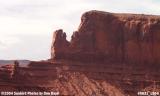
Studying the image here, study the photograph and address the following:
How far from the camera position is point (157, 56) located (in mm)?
103000

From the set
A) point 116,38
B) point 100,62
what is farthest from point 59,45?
point 116,38

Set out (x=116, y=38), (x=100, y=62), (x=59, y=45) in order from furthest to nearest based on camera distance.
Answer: (x=116, y=38), (x=100, y=62), (x=59, y=45)

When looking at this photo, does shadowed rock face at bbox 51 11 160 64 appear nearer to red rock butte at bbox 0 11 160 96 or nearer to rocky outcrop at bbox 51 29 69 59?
red rock butte at bbox 0 11 160 96

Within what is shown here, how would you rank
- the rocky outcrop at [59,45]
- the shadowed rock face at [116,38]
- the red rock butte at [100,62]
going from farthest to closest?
1. the shadowed rock face at [116,38]
2. the rocky outcrop at [59,45]
3. the red rock butte at [100,62]

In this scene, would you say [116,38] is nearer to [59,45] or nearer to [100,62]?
[100,62]

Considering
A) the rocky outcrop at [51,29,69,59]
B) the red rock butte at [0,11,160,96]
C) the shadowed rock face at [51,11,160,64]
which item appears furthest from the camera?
the shadowed rock face at [51,11,160,64]

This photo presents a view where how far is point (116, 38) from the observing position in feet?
334

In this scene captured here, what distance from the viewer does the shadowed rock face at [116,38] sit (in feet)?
322

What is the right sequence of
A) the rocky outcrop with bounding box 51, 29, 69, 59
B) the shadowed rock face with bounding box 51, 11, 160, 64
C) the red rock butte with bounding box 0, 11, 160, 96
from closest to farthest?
the red rock butte with bounding box 0, 11, 160, 96
the rocky outcrop with bounding box 51, 29, 69, 59
the shadowed rock face with bounding box 51, 11, 160, 64

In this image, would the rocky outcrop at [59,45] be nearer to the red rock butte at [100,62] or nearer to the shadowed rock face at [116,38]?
the red rock butte at [100,62]

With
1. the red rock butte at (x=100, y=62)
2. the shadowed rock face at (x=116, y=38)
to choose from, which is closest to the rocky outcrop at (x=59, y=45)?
the red rock butte at (x=100, y=62)

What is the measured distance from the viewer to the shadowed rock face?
3858 inches

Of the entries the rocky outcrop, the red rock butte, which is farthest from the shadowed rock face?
the rocky outcrop

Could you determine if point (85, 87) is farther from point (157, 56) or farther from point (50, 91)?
point (157, 56)
